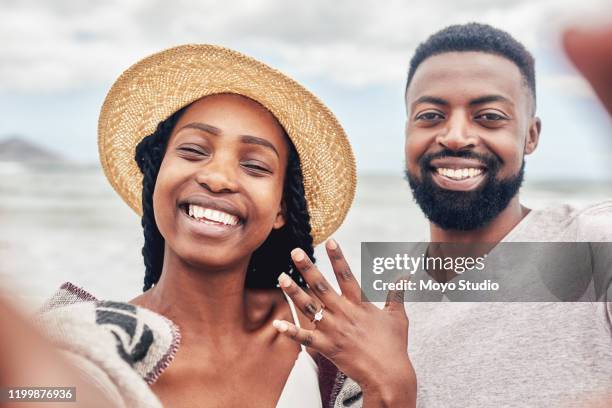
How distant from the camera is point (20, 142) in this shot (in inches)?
477

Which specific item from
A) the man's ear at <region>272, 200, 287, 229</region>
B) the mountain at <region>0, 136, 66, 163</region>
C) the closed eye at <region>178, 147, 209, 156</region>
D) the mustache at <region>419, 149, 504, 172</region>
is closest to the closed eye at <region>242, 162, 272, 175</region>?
the closed eye at <region>178, 147, 209, 156</region>

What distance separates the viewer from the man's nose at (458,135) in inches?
93.4

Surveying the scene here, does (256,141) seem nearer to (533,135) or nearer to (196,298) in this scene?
(196,298)

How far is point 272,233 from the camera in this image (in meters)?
2.34

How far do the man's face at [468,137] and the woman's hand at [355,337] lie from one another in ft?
2.85

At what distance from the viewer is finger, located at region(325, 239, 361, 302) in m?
1.63

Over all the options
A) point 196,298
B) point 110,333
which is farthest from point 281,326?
point 196,298

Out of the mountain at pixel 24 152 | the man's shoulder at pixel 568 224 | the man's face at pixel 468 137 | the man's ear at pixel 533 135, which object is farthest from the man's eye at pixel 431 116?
the mountain at pixel 24 152

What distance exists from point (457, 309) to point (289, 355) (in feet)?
1.94

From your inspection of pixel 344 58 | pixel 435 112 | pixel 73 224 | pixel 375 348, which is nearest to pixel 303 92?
pixel 435 112

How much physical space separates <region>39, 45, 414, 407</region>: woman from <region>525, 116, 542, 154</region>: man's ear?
0.77 meters

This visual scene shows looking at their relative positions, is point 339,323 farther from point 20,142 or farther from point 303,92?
point 20,142

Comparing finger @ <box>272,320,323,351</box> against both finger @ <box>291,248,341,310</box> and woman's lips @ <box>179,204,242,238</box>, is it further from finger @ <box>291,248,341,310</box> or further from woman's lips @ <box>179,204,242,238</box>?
woman's lips @ <box>179,204,242,238</box>

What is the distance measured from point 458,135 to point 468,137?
37 millimetres
